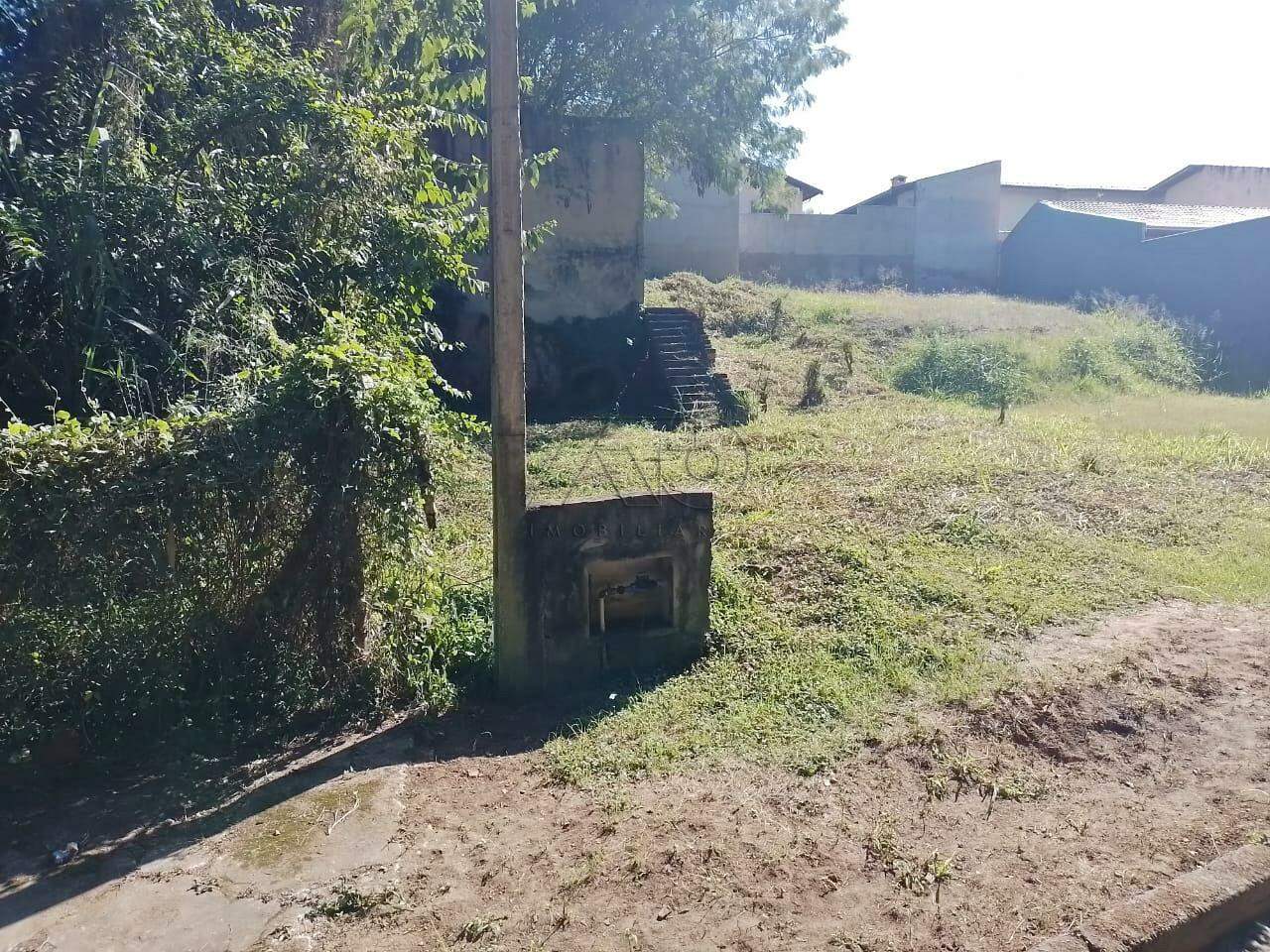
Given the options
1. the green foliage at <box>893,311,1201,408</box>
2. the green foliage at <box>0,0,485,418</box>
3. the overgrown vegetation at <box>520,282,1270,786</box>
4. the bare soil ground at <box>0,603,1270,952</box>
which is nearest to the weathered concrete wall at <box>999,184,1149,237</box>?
the green foliage at <box>893,311,1201,408</box>

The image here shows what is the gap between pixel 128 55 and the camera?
5.85 metres

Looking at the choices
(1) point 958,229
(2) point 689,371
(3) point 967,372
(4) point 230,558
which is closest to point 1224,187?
(1) point 958,229

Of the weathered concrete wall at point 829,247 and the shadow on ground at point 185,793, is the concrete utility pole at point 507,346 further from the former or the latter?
the weathered concrete wall at point 829,247

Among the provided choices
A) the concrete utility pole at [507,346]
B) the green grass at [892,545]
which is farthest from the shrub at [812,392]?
the concrete utility pole at [507,346]

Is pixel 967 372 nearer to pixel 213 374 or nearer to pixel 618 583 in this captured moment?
pixel 618 583

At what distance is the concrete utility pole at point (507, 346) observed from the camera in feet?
13.4

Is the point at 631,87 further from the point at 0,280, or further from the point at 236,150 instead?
the point at 0,280

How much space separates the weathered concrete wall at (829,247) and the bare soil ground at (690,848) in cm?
2487

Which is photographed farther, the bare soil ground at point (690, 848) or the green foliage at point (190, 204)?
the green foliage at point (190, 204)

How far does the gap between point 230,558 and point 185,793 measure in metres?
0.96

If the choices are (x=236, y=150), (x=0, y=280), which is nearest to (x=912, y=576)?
(x=236, y=150)

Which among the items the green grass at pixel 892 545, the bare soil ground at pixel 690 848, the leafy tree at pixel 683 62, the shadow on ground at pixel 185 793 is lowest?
the bare soil ground at pixel 690 848

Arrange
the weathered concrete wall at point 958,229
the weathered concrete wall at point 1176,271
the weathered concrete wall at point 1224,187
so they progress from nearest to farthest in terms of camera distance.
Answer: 1. the weathered concrete wall at point 1176,271
2. the weathered concrete wall at point 958,229
3. the weathered concrete wall at point 1224,187

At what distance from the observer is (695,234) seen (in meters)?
25.6
